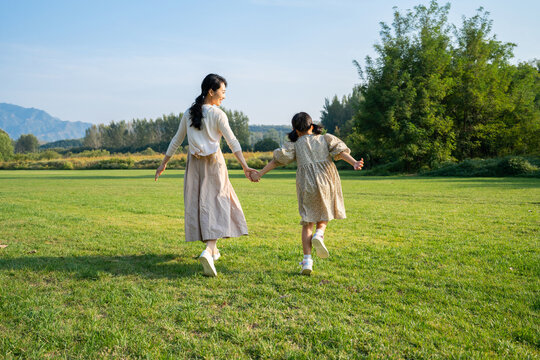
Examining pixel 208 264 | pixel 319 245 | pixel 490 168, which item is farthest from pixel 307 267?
pixel 490 168

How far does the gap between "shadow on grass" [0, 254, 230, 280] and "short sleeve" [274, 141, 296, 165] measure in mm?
1384

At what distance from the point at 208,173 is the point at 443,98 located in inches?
1152

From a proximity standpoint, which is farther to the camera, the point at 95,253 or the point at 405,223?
the point at 405,223

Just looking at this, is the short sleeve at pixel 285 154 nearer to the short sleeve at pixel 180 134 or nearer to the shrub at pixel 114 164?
the short sleeve at pixel 180 134

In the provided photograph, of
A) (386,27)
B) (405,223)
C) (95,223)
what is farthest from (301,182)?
(386,27)

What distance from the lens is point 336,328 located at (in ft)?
8.54

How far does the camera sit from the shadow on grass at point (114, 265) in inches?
158

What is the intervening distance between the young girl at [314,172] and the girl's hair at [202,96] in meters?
0.95

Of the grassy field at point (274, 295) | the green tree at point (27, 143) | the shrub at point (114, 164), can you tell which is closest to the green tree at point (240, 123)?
the shrub at point (114, 164)

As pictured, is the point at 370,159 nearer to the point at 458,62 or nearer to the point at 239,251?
the point at 458,62

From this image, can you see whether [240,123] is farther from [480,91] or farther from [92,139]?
[480,91]

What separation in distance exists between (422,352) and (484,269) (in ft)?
7.21

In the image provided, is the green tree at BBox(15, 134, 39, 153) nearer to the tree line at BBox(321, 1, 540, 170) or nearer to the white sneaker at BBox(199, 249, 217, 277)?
the tree line at BBox(321, 1, 540, 170)

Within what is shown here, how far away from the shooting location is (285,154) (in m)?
4.29
